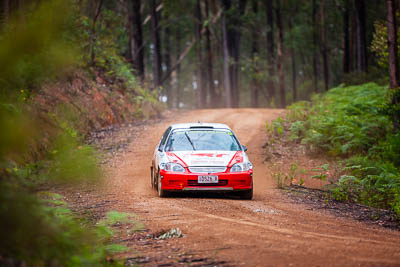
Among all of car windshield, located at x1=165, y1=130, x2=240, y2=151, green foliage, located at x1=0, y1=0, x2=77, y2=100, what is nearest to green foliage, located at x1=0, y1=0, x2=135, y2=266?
green foliage, located at x1=0, y1=0, x2=77, y2=100

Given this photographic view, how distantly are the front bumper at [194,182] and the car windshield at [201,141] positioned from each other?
1.03m

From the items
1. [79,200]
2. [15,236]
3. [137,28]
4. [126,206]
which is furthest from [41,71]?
[137,28]

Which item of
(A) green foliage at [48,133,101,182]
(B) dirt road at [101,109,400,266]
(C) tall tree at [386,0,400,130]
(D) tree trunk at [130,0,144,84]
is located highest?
(D) tree trunk at [130,0,144,84]

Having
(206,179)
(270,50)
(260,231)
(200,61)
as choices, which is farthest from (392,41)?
(200,61)

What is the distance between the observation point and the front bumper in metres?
10.7

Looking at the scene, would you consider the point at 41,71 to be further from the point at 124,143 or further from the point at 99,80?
the point at 99,80

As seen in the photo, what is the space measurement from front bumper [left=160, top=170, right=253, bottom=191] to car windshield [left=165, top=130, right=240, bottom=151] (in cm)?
103

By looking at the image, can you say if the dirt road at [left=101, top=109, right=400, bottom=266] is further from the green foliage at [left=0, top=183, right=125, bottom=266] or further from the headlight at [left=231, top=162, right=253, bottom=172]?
the headlight at [left=231, top=162, right=253, bottom=172]

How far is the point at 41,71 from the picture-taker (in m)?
3.39

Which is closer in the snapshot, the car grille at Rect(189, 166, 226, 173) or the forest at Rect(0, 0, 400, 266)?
the forest at Rect(0, 0, 400, 266)

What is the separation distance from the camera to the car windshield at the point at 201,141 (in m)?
11.8

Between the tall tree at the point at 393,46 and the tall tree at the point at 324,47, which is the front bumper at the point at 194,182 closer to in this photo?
the tall tree at the point at 393,46

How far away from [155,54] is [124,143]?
915 inches

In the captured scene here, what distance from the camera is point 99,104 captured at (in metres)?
23.9
